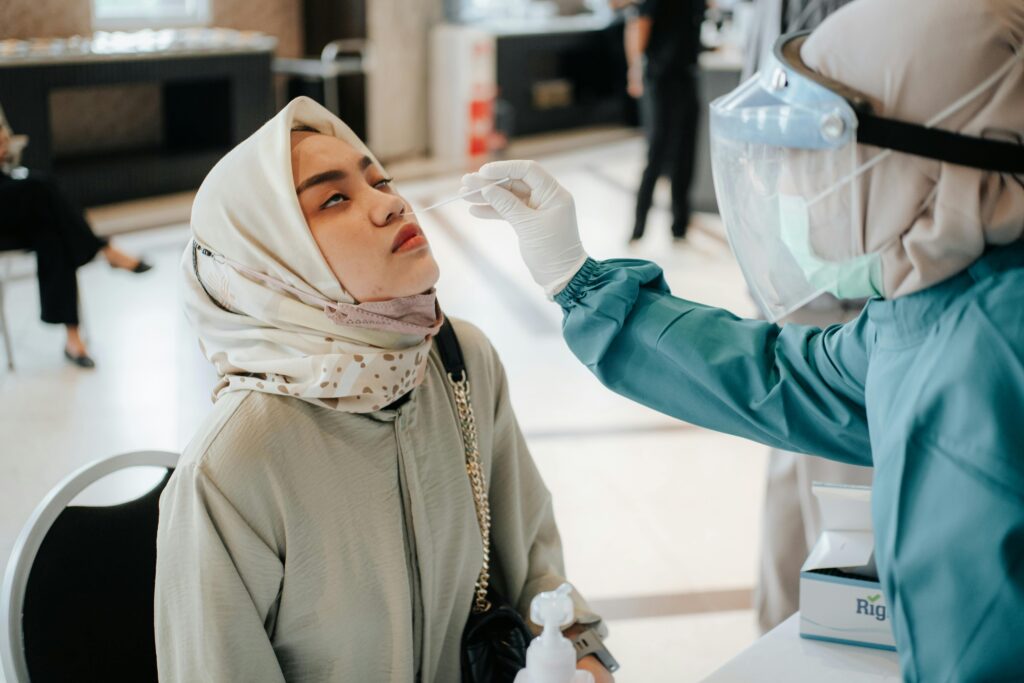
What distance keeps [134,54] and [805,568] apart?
240 inches

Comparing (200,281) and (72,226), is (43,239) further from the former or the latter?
(200,281)

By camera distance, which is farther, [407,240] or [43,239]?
[43,239]

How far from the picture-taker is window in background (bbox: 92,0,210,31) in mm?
7078

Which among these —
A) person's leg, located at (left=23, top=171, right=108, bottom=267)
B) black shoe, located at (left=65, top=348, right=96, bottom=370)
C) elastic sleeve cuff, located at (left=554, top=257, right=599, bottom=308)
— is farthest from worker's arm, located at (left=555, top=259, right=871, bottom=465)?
person's leg, located at (left=23, top=171, right=108, bottom=267)

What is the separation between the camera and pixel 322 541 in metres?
1.31

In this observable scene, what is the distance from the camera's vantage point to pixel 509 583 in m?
1.56

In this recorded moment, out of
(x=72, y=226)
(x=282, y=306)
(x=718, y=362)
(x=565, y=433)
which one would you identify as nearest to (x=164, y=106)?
(x=72, y=226)

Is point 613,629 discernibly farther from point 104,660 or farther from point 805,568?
point 104,660

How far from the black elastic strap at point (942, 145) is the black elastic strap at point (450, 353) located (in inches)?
24.9

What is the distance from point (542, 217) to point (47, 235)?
3570mm

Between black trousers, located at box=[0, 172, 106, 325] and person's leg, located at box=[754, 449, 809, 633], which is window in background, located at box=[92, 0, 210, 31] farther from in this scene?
person's leg, located at box=[754, 449, 809, 633]

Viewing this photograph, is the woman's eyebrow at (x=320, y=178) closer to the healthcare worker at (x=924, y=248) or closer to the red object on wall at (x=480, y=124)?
the healthcare worker at (x=924, y=248)

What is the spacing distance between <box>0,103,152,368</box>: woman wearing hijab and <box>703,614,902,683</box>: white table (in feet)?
11.7

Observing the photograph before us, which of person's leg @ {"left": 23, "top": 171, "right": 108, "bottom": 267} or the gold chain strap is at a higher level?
the gold chain strap
